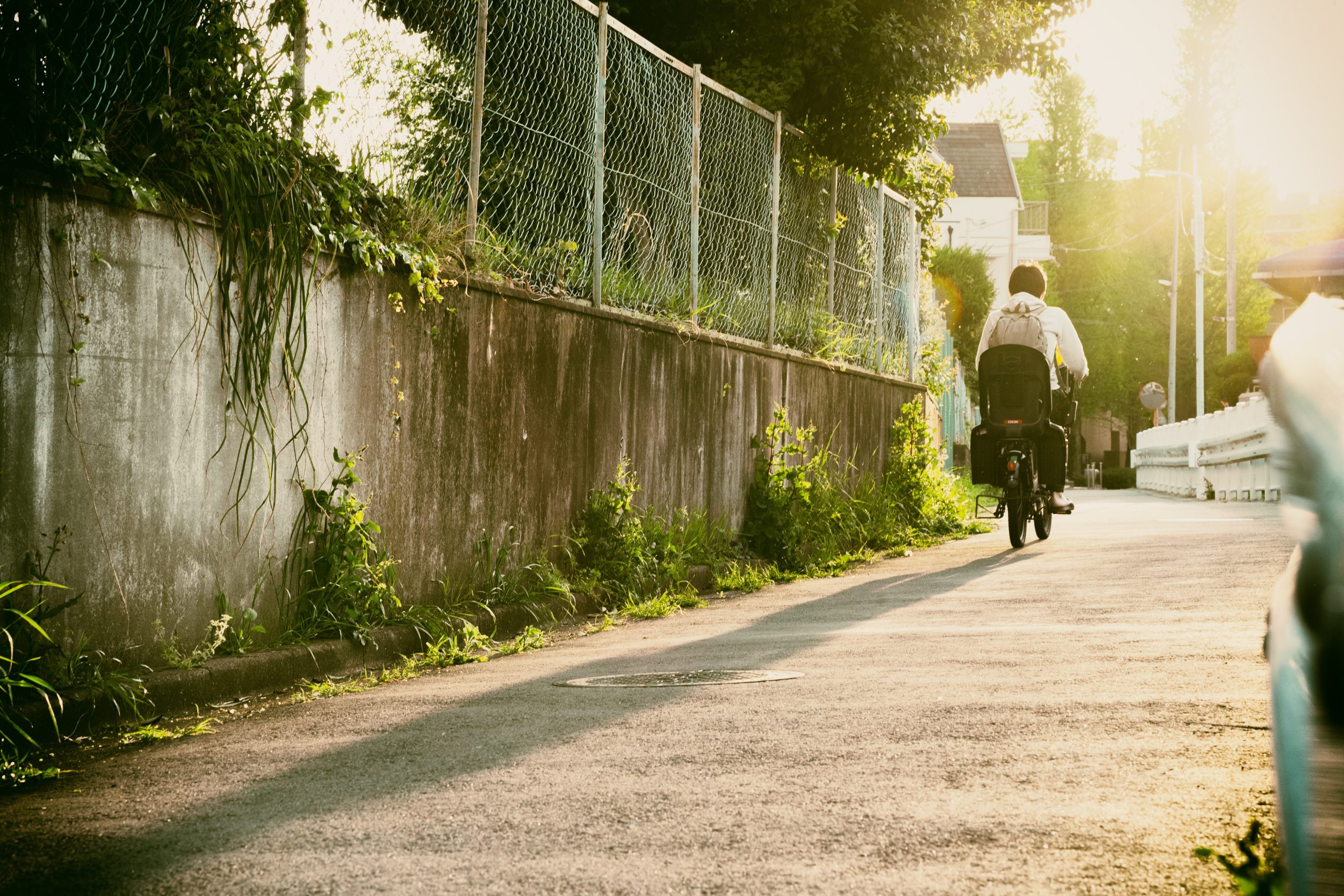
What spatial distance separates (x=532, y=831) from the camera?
3111 mm

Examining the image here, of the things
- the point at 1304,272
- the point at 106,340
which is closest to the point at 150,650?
the point at 106,340

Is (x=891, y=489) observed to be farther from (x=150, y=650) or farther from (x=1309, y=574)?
(x=1309, y=574)

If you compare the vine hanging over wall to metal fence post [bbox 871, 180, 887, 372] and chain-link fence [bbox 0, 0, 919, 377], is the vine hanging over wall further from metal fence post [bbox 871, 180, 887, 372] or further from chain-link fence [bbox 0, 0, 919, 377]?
→ metal fence post [bbox 871, 180, 887, 372]

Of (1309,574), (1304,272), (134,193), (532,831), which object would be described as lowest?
(532,831)

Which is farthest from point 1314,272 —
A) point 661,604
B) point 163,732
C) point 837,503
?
point 837,503

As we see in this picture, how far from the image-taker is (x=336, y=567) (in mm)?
5699

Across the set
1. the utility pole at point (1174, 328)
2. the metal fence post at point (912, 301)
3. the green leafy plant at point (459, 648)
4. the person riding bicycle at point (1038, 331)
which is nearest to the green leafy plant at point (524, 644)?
the green leafy plant at point (459, 648)

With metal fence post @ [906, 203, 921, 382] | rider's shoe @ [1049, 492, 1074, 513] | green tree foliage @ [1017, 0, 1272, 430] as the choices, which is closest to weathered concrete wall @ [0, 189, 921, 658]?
rider's shoe @ [1049, 492, 1074, 513]

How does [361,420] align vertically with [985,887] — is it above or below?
above

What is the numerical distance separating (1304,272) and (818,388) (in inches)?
333

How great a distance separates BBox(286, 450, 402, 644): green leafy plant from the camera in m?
5.60

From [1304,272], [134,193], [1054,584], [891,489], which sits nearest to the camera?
[1304,272]

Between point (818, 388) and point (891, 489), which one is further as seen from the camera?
point (891, 489)

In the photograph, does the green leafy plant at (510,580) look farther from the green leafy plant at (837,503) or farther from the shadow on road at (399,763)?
the green leafy plant at (837,503)
